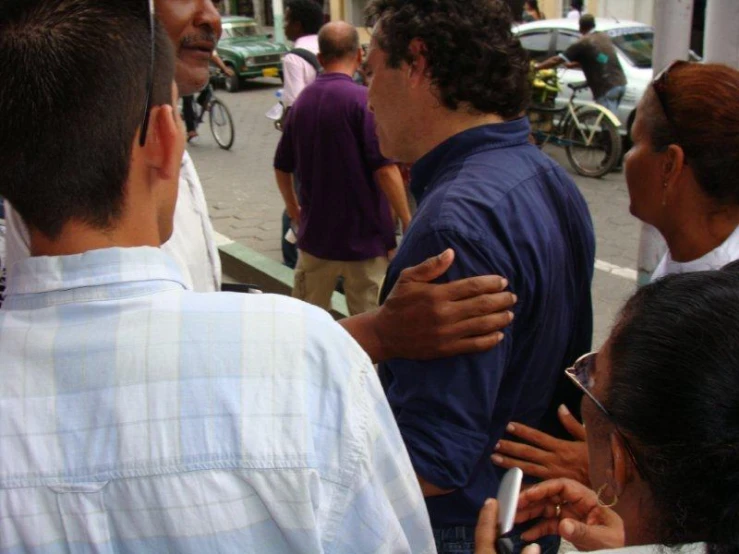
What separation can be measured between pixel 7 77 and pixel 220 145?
415 inches

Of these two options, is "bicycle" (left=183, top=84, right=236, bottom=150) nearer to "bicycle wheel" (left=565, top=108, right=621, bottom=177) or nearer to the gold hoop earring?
"bicycle wheel" (left=565, top=108, right=621, bottom=177)

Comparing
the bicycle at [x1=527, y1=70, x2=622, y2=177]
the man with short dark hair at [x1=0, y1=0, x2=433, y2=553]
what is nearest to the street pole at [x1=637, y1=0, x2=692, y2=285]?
the man with short dark hair at [x1=0, y1=0, x2=433, y2=553]

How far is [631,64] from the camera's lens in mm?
9773

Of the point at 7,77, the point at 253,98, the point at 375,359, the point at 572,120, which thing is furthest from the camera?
the point at 253,98

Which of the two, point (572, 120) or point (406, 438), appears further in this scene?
point (572, 120)

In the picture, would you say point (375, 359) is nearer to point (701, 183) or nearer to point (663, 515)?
point (663, 515)

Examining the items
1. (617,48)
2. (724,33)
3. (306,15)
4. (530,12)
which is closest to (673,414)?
(724,33)

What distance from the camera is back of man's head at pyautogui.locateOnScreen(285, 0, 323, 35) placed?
6.89 meters

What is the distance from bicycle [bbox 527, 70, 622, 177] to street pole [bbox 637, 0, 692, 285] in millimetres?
4907

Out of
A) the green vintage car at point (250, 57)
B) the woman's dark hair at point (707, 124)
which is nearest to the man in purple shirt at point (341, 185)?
the woman's dark hair at point (707, 124)

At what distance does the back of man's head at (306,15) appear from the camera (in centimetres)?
689

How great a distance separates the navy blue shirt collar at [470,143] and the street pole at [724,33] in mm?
1929

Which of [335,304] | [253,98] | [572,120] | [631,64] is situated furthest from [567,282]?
[253,98]

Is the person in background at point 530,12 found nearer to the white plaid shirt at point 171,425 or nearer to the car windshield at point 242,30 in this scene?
the car windshield at point 242,30
